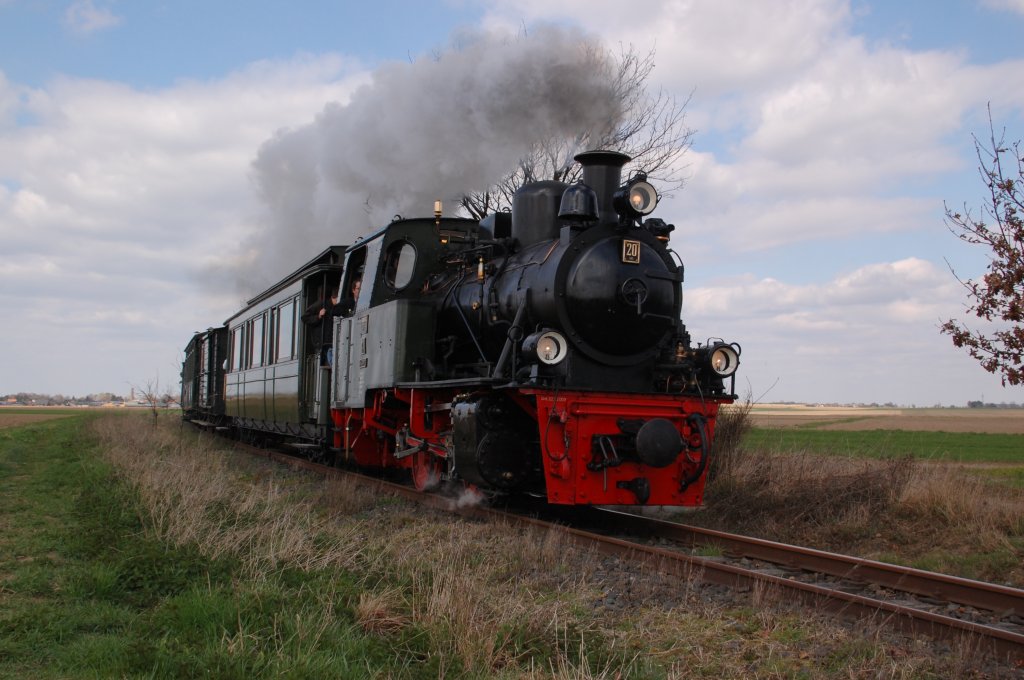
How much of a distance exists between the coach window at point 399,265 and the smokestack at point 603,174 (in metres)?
3.01

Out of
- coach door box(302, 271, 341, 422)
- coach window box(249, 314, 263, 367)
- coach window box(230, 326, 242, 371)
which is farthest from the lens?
coach window box(230, 326, 242, 371)

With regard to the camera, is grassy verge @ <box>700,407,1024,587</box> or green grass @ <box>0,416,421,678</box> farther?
grassy verge @ <box>700,407,1024,587</box>

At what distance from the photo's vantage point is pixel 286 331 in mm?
14953

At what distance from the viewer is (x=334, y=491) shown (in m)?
10.2

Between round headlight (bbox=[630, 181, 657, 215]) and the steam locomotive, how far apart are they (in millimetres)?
13

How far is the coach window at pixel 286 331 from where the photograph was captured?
14.4m

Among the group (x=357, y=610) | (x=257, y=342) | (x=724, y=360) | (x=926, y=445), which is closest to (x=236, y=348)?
(x=257, y=342)

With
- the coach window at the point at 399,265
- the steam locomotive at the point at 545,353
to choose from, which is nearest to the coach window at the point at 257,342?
the steam locomotive at the point at 545,353

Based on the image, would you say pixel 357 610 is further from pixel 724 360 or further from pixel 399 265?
pixel 399 265

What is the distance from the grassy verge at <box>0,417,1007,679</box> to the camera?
4.04m

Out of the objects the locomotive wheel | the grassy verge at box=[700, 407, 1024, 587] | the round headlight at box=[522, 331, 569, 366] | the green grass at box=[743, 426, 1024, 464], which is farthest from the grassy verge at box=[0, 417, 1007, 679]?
the green grass at box=[743, 426, 1024, 464]

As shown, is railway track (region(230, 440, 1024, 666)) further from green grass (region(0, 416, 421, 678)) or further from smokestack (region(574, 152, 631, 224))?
smokestack (region(574, 152, 631, 224))

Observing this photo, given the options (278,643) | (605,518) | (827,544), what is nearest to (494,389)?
(605,518)

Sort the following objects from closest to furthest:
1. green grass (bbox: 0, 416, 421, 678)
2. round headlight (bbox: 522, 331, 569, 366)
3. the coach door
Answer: green grass (bbox: 0, 416, 421, 678)
round headlight (bbox: 522, 331, 569, 366)
the coach door
